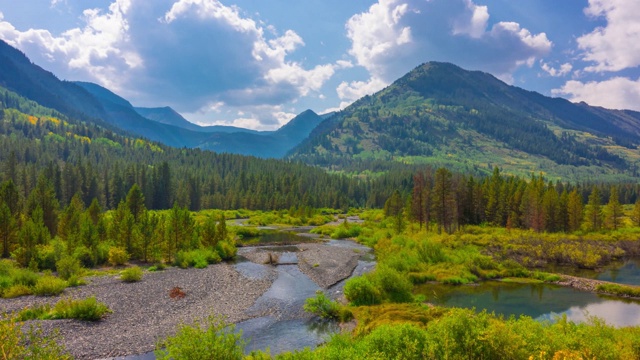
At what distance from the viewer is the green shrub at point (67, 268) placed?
38.9 metres

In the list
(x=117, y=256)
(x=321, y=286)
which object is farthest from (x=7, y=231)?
(x=321, y=286)

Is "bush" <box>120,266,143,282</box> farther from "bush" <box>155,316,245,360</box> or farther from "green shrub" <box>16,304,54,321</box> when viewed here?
"bush" <box>155,316,245,360</box>

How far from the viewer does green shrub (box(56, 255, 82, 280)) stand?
38.9m

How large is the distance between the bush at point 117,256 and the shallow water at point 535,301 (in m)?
39.8

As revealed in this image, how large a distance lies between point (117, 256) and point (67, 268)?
33.8ft

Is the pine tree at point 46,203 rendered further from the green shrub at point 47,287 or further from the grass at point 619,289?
the grass at point 619,289

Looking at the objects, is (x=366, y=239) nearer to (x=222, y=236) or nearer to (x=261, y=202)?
(x=222, y=236)

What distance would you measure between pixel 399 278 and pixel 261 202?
4998 inches

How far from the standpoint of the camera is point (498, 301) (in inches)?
1449

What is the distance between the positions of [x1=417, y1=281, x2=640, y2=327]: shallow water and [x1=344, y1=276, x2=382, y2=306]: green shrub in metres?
6.43

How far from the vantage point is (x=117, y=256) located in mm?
49688

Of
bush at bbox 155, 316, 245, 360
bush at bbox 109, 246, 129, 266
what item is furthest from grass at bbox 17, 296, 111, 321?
bush at bbox 109, 246, 129, 266

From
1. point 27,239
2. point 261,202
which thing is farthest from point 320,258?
point 261,202

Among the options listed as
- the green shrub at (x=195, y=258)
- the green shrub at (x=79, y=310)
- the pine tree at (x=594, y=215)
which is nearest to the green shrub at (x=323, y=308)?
the green shrub at (x=79, y=310)
